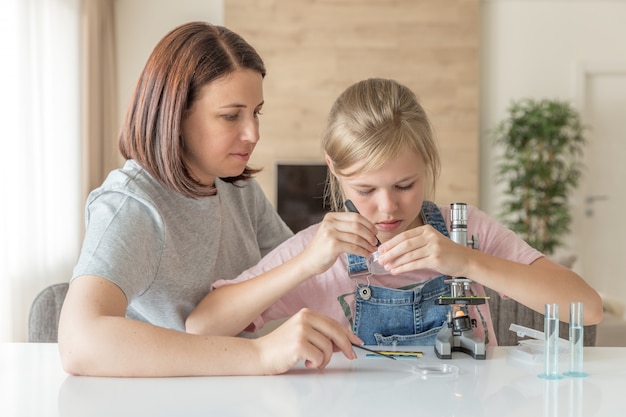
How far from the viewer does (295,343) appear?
1.22 m

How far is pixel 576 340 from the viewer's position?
127 centimetres

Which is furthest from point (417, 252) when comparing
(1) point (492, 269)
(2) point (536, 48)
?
(2) point (536, 48)

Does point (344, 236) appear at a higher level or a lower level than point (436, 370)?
higher

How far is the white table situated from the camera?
104cm

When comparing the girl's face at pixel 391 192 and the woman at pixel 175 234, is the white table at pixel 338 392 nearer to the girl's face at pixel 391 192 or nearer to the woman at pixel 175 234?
the woman at pixel 175 234

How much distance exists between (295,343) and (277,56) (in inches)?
226

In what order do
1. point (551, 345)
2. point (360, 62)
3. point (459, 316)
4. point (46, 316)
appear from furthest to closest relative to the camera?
1. point (360, 62)
2. point (46, 316)
3. point (459, 316)
4. point (551, 345)

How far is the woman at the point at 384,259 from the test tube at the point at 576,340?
18 cm

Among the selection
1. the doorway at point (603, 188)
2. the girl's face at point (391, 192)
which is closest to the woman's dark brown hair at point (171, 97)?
the girl's face at point (391, 192)

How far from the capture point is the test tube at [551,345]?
4.06 feet

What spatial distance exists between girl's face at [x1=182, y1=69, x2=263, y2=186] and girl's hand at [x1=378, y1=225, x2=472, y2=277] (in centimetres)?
44

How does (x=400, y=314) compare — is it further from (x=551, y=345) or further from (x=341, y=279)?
(x=551, y=345)

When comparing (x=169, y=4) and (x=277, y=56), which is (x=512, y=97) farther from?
(x=169, y=4)

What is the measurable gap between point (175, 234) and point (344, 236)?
1.40ft
